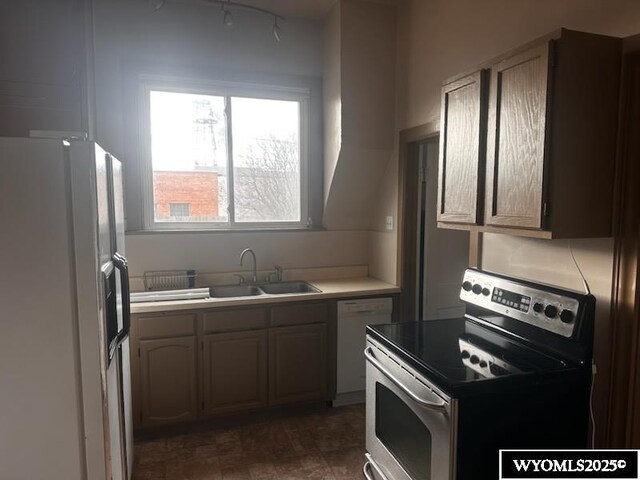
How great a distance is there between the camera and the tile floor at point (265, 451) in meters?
2.34

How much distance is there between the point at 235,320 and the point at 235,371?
13.0 inches

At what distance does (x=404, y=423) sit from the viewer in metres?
1.73

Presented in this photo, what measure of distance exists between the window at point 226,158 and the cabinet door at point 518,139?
6.50 ft

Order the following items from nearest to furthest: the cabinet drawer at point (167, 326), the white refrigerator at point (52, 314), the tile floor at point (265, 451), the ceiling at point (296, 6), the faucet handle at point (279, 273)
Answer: the white refrigerator at point (52, 314)
the tile floor at point (265, 451)
the cabinet drawer at point (167, 326)
the ceiling at point (296, 6)
the faucet handle at point (279, 273)

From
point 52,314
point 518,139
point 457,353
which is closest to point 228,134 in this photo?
point 52,314

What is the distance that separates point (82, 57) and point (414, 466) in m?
3.00

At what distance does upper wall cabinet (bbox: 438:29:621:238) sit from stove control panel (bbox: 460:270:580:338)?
258 millimetres

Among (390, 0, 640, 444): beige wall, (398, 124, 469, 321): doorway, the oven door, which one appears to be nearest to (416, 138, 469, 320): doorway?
(398, 124, 469, 321): doorway

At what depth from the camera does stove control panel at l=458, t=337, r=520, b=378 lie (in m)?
1.49

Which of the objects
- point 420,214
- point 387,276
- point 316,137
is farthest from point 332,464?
point 316,137

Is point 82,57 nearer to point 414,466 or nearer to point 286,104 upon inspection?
point 286,104

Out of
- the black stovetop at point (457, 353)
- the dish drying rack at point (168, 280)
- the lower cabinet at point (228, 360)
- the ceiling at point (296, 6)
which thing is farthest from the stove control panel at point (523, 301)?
the ceiling at point (296, 6)

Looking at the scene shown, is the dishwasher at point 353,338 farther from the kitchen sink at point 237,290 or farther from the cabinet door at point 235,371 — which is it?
the kitchen sink at point 237,290

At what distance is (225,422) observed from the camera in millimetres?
2834
